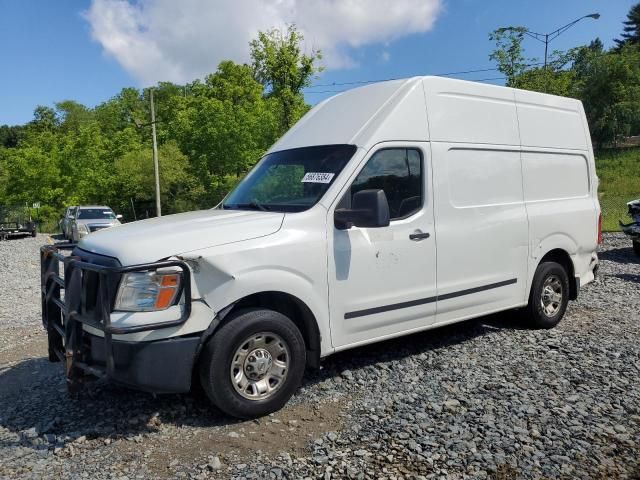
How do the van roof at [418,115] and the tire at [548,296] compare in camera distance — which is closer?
the van roof at [418,115]

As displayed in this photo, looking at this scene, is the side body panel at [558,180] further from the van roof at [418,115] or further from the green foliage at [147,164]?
the green foliage at [147,164]

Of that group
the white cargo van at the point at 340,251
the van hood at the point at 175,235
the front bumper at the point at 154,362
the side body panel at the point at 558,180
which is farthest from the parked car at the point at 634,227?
the front bumper at the point at 154,362

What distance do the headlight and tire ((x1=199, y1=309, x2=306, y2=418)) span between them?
445 millimetres

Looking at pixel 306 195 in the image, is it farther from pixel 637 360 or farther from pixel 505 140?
pixel 637 360

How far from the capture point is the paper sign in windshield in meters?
4.52

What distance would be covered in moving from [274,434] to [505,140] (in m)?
3.87

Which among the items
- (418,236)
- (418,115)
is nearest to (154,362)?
(418,236)

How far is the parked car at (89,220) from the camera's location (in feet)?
72.1

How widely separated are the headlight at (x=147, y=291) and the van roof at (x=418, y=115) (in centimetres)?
201

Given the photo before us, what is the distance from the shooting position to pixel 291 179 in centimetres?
488

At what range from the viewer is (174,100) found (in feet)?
174

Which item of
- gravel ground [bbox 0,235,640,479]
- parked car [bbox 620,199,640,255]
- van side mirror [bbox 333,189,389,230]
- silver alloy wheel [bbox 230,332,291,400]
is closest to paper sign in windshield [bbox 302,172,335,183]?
van side mirror [bbox 333,189,389,230]

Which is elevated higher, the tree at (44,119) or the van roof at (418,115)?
the tree at (44,119)

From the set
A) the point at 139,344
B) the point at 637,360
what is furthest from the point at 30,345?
the point at 637,360
